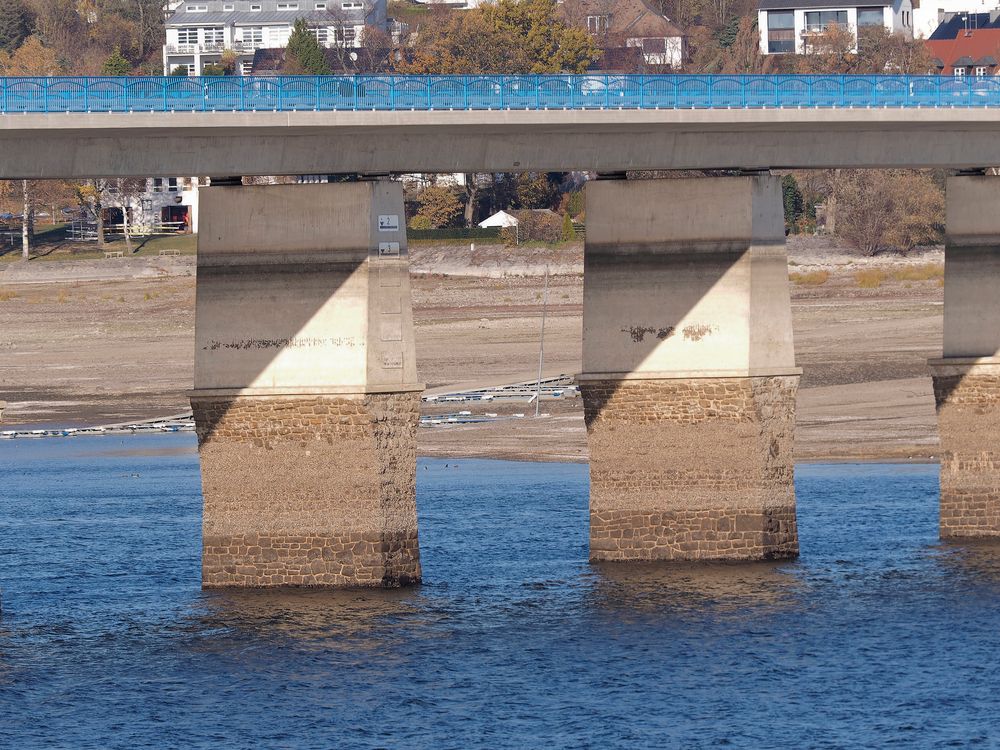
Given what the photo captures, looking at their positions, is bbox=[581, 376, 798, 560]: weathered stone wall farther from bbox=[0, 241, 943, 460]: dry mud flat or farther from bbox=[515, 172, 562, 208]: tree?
bbox=[515, 172, 562, 208]: tree

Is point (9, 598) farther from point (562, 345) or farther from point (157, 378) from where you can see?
point (562, 345)

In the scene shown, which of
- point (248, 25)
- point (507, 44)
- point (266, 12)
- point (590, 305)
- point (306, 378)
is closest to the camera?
point (306, 378)

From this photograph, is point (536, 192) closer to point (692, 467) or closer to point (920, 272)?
point (920, 272)

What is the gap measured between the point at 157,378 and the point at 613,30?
90768 mm

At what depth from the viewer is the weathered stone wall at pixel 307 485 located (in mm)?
46344

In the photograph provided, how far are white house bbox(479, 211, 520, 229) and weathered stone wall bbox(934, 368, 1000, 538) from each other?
71.3m

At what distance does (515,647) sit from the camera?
43.8 meters

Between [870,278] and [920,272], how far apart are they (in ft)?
11.4

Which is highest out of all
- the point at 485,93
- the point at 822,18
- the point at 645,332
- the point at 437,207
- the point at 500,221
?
the point at 822,18

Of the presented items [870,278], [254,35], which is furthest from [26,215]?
[254,35]

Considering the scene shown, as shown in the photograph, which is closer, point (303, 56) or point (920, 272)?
point (920, 272)

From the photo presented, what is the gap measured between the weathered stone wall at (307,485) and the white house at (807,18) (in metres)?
125

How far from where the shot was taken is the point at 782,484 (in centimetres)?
5047

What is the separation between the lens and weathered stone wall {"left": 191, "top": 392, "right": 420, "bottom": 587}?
46.3m
